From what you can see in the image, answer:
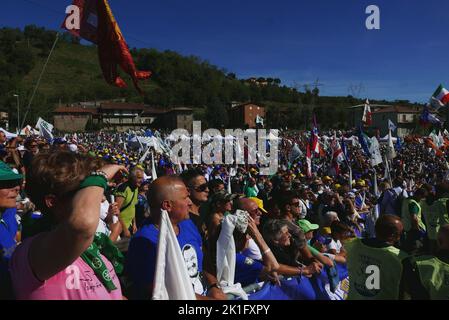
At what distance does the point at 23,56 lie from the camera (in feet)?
397

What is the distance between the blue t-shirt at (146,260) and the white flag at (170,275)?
173mm

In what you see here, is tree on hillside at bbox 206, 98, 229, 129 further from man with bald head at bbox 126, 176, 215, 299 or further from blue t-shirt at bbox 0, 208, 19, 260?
man with bald head at bbox 126, 176, 215, 299

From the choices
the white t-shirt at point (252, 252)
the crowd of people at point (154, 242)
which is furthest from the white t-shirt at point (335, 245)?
the white t-shirt at point (252, 252)

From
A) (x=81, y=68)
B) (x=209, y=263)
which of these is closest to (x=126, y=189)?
(x=209, y=263)

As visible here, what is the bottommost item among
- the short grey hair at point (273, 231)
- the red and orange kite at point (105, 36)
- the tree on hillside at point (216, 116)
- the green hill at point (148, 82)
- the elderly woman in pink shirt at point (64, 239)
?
the short grey hair at point (273, 231)

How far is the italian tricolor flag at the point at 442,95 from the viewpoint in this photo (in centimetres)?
1366

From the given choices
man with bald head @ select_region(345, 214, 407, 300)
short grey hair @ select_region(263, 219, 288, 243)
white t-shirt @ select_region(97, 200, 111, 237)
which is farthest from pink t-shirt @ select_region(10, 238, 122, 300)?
man with bald head @ select_region(345, 214, 407, 300)

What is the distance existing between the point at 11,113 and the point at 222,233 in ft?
259

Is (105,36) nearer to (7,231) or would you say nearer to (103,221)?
(103,221)

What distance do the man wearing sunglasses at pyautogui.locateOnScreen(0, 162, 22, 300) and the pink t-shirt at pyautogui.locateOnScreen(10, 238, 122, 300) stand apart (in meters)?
0.11

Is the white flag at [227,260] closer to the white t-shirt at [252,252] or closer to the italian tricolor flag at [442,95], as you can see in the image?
the white t-shirt at [252,252]

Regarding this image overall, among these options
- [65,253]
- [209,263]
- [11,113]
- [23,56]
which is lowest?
[209,263]
